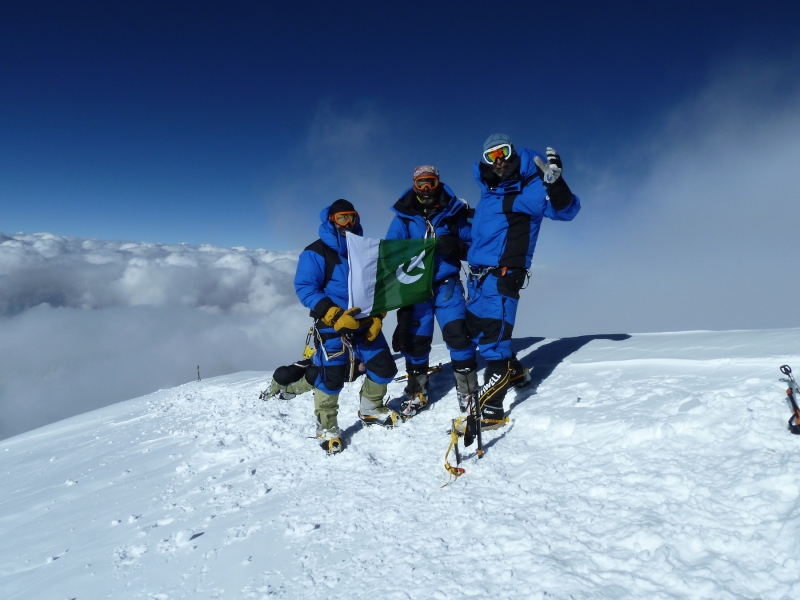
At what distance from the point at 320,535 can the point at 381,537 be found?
0.53 meters

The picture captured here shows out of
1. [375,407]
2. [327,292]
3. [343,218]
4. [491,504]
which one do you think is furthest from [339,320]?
[491,504]

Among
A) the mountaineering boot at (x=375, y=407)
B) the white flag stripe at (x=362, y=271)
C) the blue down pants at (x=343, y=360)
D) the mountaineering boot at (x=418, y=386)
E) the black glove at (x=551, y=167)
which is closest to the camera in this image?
the black glove at (x=551, y=167)

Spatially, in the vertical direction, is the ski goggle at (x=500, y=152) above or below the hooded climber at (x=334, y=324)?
above

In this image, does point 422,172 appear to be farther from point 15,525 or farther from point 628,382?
point 15,525

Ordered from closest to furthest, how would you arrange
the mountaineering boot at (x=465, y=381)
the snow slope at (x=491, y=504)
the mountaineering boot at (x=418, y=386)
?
the snow slope at (x=491, y=504) < the mountaineering boot at (x=465, y=381) < the mountaineering boot at (x=418, y=386)

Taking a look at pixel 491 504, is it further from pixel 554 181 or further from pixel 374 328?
pixel 554 181

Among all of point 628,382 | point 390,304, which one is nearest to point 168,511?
point 390,304

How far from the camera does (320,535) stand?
11.0ft

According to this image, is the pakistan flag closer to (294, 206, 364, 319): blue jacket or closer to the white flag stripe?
the white flag stripe

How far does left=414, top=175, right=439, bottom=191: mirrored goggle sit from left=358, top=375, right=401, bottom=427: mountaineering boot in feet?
8.60

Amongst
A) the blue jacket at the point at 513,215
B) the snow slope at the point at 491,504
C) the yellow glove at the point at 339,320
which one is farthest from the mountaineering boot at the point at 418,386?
the blue jacket at the point at 513,215

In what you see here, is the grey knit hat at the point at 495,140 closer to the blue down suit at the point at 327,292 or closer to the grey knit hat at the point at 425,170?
the grey knit hat at the point at 425,170

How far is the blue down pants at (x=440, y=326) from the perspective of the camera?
5.34 metres

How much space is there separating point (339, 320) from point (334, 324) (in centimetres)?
8
